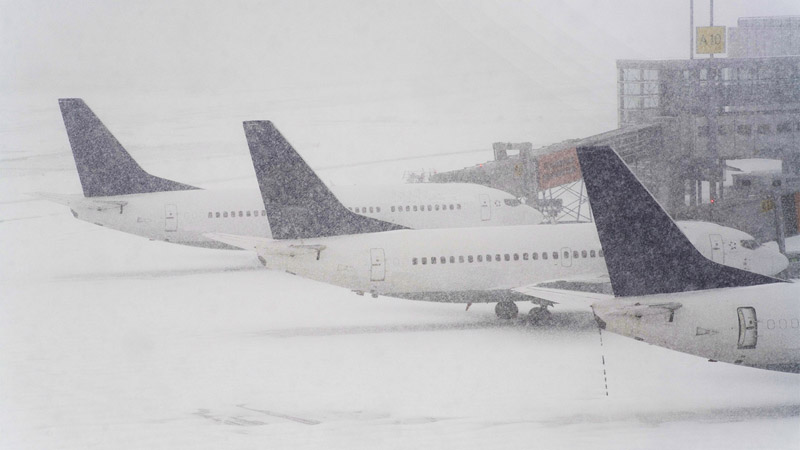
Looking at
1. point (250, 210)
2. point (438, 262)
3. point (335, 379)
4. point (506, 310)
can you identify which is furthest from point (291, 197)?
point (250, 210)

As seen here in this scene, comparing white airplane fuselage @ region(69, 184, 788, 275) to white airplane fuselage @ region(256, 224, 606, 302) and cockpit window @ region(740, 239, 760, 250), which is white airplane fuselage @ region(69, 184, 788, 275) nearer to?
white airplane fuselage @ region(256, 224, 606, 302)

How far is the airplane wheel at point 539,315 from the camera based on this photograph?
963 inches

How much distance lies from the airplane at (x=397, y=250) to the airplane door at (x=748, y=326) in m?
7.51

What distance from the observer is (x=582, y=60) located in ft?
497

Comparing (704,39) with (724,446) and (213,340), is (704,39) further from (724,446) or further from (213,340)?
(724,446)

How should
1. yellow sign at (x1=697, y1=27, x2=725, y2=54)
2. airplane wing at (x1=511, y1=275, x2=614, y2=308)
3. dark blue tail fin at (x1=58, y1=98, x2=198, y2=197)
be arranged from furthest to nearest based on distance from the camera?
yellow sign at (x1=697, y1=27, x2=725, y2=54)
dark blue tail fin at (x1=58, y1=98, x2=198, y2=197)
airplane wing at (x1=511, y1=275, x2=614, y2=308)

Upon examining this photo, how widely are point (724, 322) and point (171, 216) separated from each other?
2348 cm

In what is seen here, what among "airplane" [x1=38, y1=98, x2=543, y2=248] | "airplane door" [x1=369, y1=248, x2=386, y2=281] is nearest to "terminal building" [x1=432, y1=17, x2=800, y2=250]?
"airplane" [x1=38, y1=98, x2=543, y2=248]

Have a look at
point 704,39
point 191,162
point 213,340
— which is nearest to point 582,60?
point 191,162

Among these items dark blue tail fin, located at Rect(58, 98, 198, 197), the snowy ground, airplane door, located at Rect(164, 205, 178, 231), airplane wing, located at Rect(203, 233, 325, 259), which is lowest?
the snowy ground

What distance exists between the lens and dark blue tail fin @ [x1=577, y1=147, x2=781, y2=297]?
1585 centimetres

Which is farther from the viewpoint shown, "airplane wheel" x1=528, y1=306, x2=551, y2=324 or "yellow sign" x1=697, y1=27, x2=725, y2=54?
"yellow sign" x1=697, y1=27, x2=725, y2=54

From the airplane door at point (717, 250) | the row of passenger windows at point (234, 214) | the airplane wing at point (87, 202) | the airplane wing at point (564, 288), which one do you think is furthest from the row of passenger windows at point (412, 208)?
the airplane door at point (717, 250)

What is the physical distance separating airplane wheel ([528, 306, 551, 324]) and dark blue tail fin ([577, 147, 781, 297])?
792 cm
